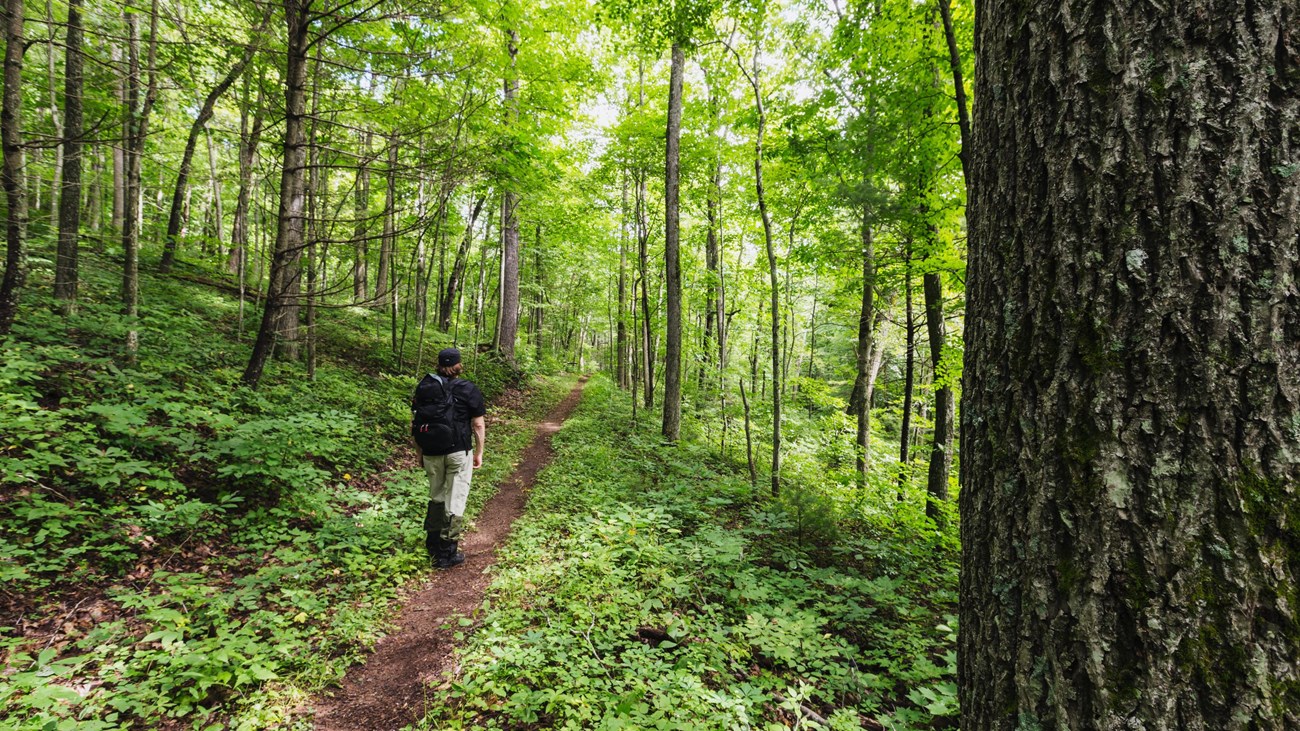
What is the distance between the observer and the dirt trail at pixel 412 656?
3.22m

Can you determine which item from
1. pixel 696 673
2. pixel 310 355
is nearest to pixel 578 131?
pixel 310 355

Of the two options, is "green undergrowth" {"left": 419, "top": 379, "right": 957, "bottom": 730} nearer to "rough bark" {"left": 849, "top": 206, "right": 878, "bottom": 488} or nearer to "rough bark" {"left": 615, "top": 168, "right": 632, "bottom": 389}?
"rough bark" {"left": 849, "top": 206, "right": 878, "bottom": 488}

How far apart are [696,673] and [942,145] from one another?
6951 mm

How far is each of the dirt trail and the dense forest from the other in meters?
0.06

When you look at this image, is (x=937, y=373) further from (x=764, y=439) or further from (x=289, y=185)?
(x=289, y=185)

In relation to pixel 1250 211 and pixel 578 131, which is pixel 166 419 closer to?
pixel 1250 211

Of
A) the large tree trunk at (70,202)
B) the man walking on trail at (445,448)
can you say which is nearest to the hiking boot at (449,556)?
the man walking on trail at (445,448)

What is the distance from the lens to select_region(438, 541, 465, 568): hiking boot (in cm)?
537

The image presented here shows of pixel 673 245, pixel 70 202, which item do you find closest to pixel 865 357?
pixel 673 245

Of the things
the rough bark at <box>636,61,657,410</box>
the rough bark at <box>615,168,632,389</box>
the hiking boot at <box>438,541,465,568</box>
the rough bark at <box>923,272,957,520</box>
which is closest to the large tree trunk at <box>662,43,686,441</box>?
the rough bark at <box>636,61,657,410</box>

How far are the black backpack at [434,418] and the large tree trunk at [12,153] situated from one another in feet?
17.0

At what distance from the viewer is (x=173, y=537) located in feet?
15.1

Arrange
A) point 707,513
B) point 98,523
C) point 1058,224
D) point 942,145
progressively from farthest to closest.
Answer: point 707,513, point 942,145, point 98,523, point 1058,224

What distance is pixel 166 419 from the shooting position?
604 centimetres
